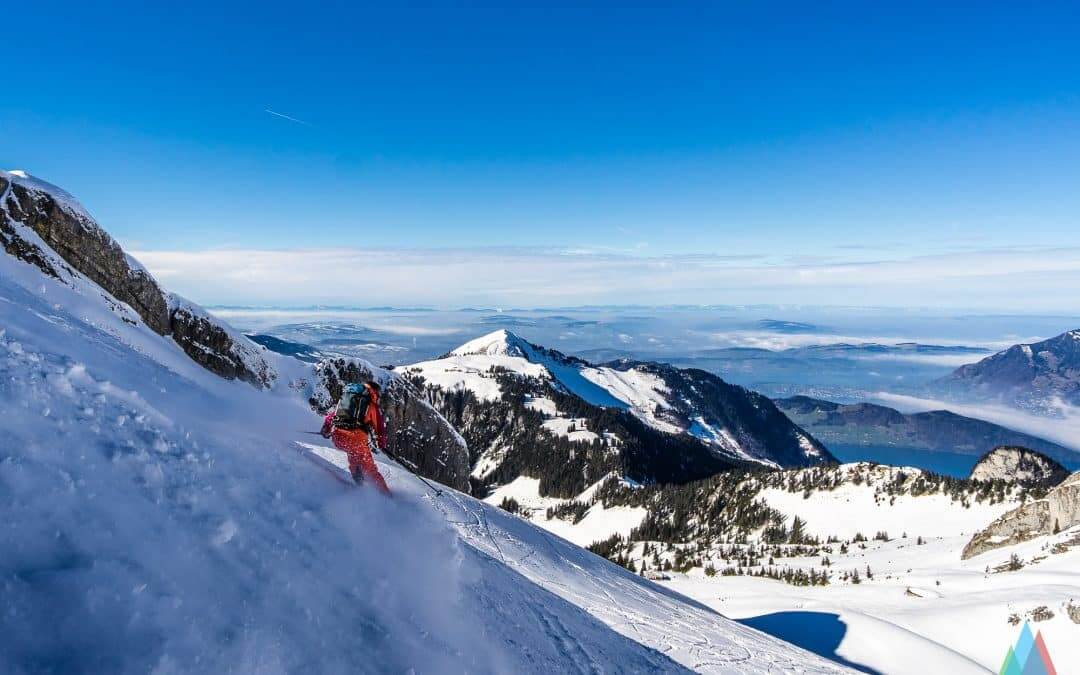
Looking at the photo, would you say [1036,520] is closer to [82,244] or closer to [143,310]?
[143,310]

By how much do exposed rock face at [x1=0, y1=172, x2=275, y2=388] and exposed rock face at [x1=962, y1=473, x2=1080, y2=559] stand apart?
60932mm

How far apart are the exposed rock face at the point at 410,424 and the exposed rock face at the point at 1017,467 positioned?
96767 millimetres

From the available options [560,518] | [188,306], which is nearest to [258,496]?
[188,306]

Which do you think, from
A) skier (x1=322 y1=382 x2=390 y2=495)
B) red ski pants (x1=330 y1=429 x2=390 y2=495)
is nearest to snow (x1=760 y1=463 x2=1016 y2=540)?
red ski pants (x1=330 y1=429 x2=390 y2=495)

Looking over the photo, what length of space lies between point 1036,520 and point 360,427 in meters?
58.2

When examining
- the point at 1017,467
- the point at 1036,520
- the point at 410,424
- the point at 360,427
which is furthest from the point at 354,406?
the point at 1017,467

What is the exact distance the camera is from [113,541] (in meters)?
4.69

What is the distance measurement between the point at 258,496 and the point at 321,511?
3.43 ft

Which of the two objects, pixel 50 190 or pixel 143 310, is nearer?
pixel 50 190

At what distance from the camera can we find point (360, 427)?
35.9 ft

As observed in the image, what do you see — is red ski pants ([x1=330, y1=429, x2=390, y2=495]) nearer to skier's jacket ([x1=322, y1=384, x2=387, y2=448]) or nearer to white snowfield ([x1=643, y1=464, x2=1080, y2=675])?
skier's jacket ([x1=322, y1=384, x2=387, y2=448])

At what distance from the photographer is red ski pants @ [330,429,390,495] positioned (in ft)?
35.4

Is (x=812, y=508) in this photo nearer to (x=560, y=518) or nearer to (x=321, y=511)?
(x=560, y=518)

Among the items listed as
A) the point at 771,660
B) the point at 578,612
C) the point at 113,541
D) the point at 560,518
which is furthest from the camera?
the point at 560,518
